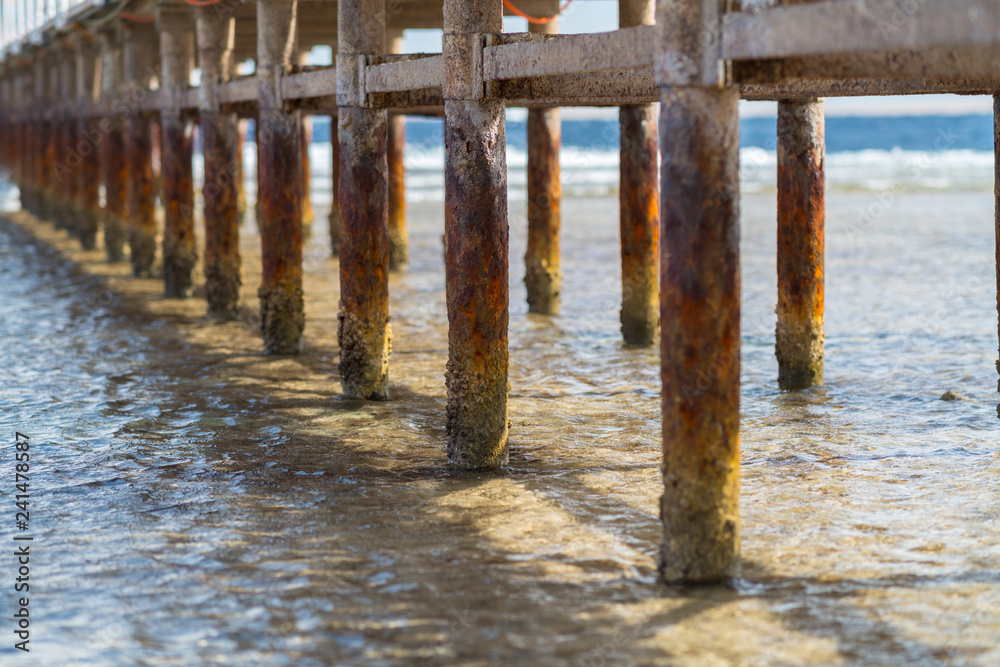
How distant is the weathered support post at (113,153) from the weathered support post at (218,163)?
4727 mm

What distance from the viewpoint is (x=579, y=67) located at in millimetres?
5238

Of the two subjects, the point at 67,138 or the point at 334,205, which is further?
the point at 67,138

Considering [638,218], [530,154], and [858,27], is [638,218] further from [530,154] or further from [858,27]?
[858,27]

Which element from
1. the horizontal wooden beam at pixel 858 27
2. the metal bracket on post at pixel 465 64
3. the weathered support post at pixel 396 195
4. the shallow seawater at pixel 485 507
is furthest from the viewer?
the weathered support post at pixel 396 195

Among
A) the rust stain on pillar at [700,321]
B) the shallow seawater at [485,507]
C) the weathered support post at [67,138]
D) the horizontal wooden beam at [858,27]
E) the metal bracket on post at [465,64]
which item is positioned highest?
the weathered support post at [67,138]

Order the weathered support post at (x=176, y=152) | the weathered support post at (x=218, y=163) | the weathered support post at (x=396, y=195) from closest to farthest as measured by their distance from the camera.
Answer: the weathered support post at (x=218, y=163), the weathered support post at (x=176, y=152), the weathered support post at (x=396, y=195)

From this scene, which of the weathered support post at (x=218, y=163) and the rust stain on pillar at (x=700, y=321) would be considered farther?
the weathered support post at (x=218, y=163)

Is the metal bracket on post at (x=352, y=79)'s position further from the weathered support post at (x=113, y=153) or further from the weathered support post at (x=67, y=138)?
the weathered support post at (x=67, y=138)

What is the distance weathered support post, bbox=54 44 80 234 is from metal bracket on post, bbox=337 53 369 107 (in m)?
12.8

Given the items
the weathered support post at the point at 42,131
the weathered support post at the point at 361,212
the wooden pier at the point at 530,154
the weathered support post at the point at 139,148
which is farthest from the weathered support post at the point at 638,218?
the weathered support post at the point at 42,131

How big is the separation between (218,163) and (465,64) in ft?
17.0

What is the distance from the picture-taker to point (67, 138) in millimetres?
20125

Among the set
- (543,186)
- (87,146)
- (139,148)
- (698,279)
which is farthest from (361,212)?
(87,146)

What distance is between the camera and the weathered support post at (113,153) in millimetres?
15586
